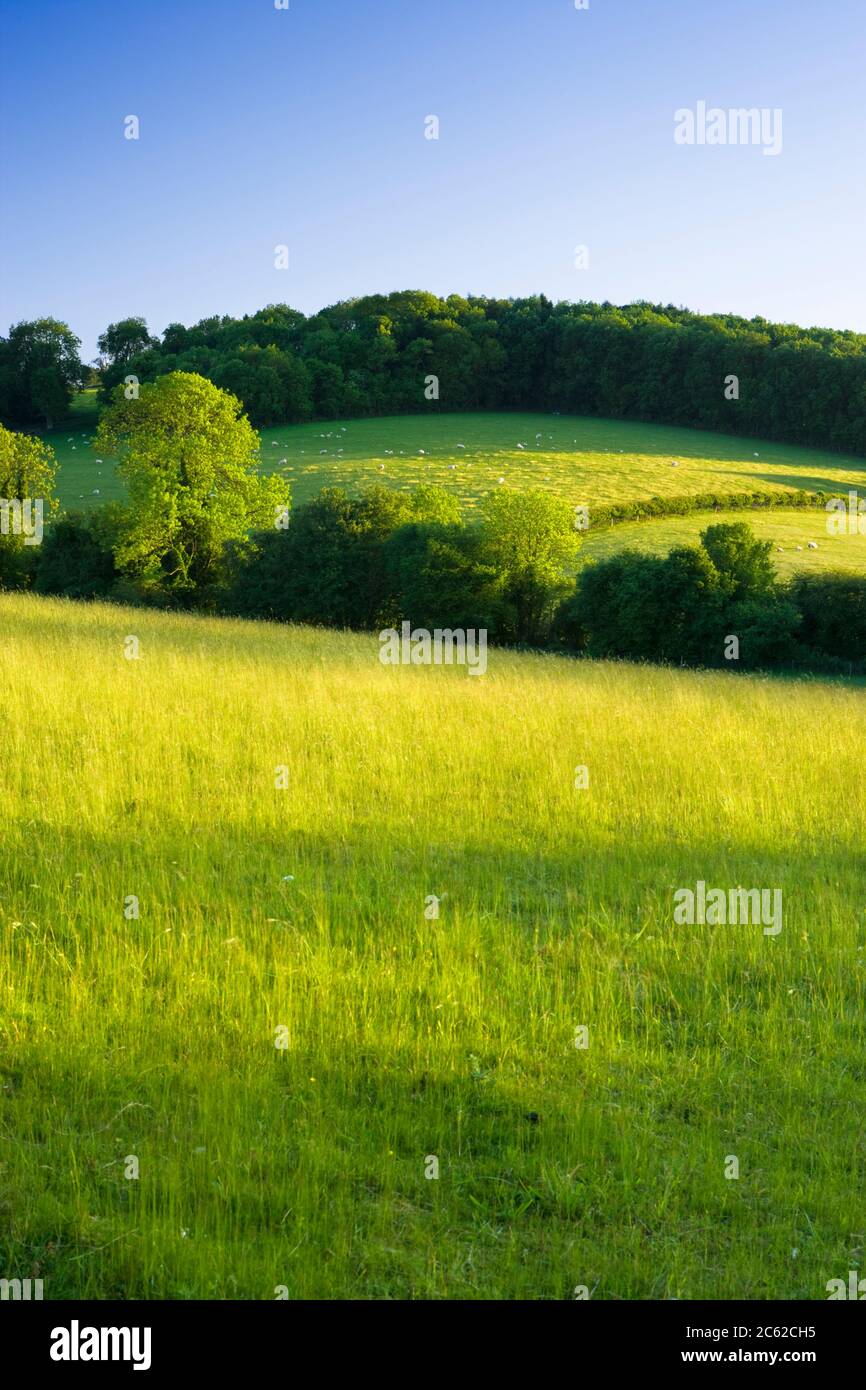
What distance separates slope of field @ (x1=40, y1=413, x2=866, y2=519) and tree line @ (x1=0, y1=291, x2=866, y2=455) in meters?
Result: 4.26

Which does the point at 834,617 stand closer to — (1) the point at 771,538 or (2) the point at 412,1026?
(1) the point at 771,538

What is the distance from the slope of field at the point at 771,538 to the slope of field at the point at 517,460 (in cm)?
480

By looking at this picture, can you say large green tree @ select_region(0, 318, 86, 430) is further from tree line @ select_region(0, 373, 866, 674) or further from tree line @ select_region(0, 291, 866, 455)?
tree line @ select_region(0, 373, 866, 674)

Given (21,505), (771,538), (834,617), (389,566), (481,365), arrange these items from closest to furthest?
1. (834,617)
2. (389,566)
3. (21,505)
4. (771,538)
5. (481,365)

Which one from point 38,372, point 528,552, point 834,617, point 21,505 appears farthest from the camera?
point 38,372

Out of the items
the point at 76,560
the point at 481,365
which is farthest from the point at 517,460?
the point at 76,560

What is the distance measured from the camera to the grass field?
75812 mm

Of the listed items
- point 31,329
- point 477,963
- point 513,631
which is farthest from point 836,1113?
point 31,329

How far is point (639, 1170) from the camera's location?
4418mm

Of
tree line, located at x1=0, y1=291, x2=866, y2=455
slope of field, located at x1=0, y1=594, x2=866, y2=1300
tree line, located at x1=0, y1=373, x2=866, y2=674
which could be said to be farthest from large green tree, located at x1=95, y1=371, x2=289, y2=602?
tree line, located at x1=0, y1=291, x2=866, y2=455

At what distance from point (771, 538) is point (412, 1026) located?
62.1 metres

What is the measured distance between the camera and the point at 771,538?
63062 mm

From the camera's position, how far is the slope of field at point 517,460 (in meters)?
75.9

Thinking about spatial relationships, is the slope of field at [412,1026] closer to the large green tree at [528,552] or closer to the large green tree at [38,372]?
the large green tree at [528,552]
